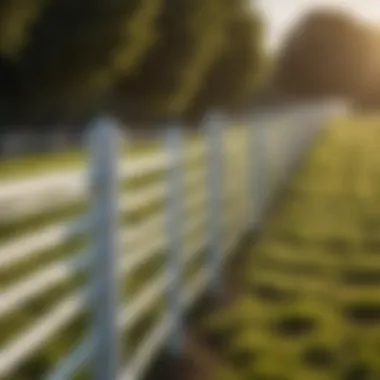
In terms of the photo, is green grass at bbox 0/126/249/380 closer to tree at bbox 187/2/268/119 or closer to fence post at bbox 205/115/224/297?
fence post at bbox 205/115/224/297

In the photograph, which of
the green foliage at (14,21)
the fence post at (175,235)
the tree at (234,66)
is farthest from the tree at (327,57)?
the fence post at (175,235)

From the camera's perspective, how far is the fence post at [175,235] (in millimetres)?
7016

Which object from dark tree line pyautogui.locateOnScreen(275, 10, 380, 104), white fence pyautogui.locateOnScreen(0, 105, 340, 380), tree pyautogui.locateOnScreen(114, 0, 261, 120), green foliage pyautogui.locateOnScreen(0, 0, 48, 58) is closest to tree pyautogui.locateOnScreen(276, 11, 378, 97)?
dark tree line pyautogui.locateOnScreen(275, 10, 380, 104)

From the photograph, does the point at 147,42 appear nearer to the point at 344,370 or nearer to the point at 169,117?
the point at 169,117

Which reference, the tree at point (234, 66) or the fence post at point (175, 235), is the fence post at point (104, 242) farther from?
the tree at point (234, 66)

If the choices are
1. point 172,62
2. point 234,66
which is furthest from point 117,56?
point 234,66

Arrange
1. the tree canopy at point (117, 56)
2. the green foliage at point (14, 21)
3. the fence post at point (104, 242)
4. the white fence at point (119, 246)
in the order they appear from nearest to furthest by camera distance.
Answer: the white fence at point (119, 246)
the fence post at point (104, 242)
the green foliage at point (14, 21)
the tree canopy at point (117, 56)

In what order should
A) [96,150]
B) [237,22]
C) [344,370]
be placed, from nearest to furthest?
1. [96,150]
2. [344,370]
3. [237,22]

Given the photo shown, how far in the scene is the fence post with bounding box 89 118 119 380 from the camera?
4934mm

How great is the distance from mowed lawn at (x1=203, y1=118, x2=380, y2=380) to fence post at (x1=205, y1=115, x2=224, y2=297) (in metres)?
0.28

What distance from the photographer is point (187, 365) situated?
6828mm

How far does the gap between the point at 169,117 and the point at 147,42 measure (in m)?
6.93

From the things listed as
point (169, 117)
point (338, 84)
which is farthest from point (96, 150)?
point (338, 84)

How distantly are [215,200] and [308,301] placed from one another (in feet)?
5.11
